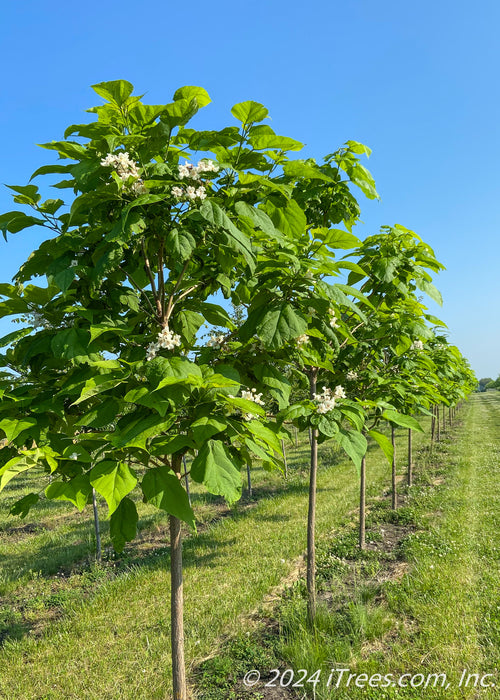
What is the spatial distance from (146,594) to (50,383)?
4718 millimetres

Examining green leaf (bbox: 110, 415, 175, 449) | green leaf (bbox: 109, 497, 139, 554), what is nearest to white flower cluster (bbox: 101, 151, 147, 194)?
green leaf (bbox: 110, 415, 175, 449)

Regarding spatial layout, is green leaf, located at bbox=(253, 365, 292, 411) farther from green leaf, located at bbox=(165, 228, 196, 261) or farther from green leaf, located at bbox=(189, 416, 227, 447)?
green leaf, located at bbox=(165, 228, 196, 261)

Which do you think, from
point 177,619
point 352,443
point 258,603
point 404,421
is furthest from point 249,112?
point 258,603

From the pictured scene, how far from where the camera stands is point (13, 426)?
1908 mm

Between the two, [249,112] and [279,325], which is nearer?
[249,112]

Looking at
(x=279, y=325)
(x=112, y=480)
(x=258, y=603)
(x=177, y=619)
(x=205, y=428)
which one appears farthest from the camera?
(x=258, y=603)

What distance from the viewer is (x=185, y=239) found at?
2.04m

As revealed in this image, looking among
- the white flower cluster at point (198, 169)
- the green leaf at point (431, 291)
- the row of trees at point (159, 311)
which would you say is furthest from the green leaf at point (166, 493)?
the green leaf at point (431, 291)

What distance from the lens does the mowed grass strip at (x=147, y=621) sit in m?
4.04

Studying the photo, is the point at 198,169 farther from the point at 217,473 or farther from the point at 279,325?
the point at 217,473

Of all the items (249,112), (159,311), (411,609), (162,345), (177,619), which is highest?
(249,112)

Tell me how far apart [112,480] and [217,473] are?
0.44 metres

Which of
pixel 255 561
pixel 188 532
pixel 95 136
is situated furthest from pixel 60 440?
pixel 188 532

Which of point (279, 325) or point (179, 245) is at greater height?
point (179, 245)
